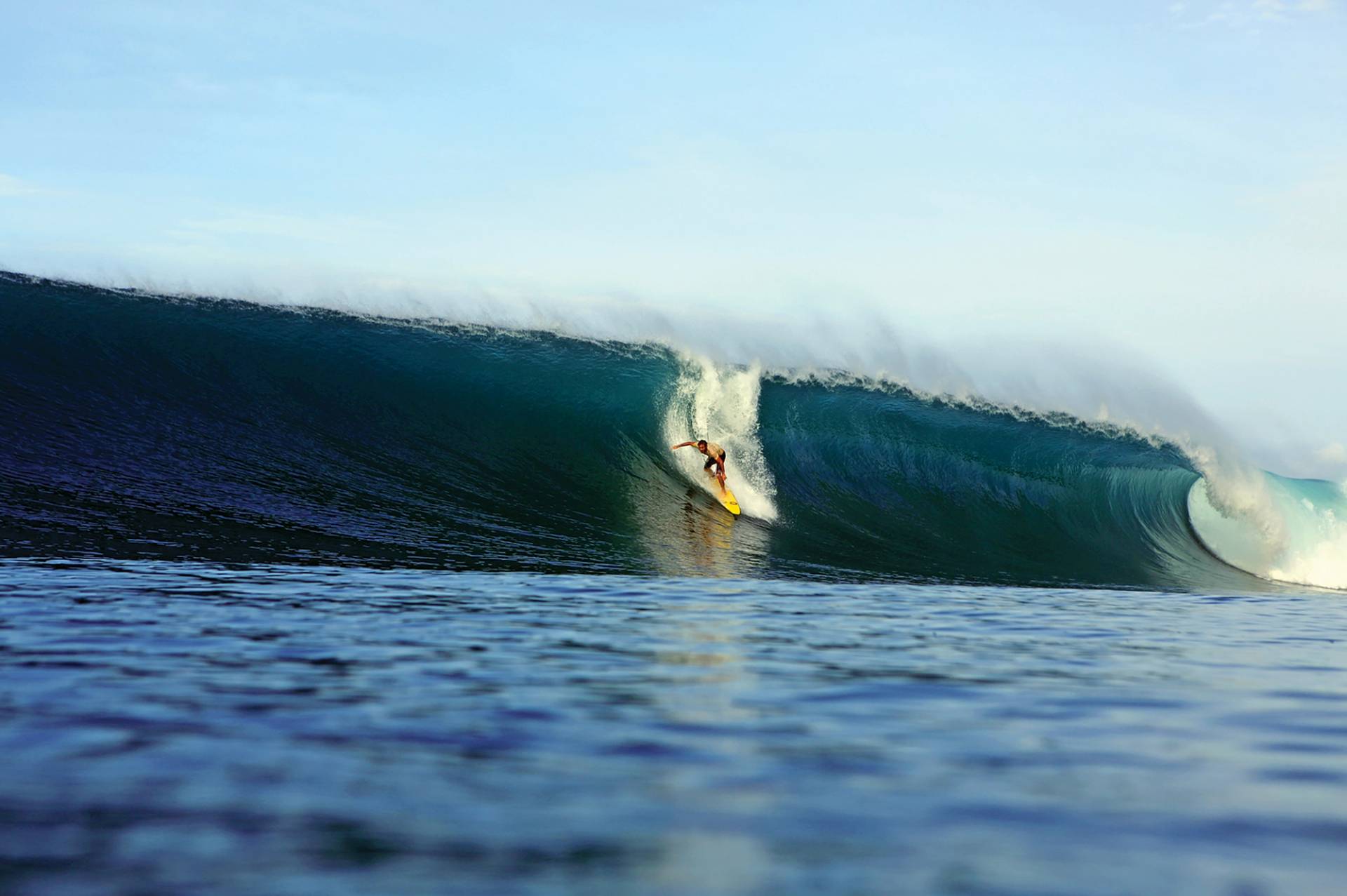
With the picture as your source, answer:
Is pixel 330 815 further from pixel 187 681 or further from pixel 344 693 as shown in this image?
pixel 187 681

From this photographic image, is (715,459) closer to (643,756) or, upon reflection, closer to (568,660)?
(568,660)

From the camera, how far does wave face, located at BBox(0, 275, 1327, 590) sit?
949cm

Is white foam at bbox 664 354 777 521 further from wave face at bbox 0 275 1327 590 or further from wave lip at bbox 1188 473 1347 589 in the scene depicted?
wave lip at bbox 1188 473 1347 589

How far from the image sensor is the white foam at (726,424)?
43.5 feet

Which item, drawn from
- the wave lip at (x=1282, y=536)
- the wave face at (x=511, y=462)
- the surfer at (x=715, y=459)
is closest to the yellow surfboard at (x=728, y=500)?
the surfer at (x=715, y=459)

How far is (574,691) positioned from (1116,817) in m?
1.76

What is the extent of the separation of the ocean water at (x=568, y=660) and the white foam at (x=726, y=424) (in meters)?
0.08

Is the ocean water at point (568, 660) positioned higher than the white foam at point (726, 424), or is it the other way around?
the white foam at point (726, 424)

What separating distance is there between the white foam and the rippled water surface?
7534mm

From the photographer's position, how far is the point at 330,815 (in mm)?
2387

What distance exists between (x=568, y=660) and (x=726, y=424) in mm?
10737

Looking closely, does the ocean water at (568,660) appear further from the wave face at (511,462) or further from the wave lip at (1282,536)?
the wave lip at (1282,536)

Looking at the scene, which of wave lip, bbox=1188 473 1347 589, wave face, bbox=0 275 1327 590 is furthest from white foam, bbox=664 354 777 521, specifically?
wave lip, bbox=1188 473 1347 589

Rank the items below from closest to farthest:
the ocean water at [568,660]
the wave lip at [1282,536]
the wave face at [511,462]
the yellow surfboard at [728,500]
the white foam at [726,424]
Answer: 1. the ocean water at [568,660]
2. the wave face at [511,462]
3. the yellow surfboard at [728,500]
4. the white foam at [726,424]
5. the wave lip at [1282,536]
